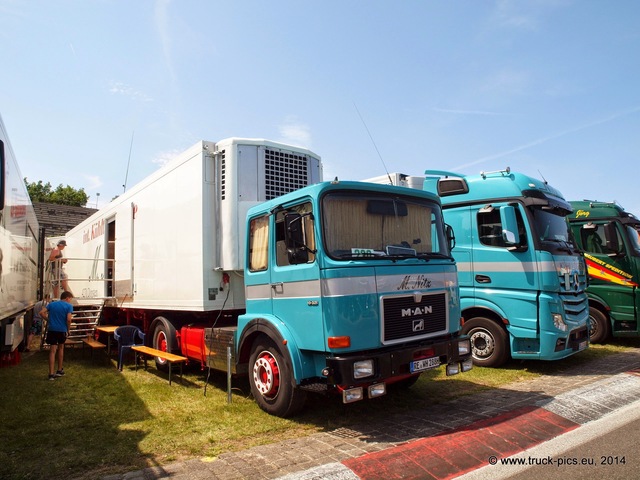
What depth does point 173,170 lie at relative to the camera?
7.73 metres

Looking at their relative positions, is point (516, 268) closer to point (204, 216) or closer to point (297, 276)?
point (297, 276)

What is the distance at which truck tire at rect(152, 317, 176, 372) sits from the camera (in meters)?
7.74

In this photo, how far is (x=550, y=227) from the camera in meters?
7.40

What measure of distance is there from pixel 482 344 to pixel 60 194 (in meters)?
49.3

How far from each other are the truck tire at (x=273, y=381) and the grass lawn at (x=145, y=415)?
0.16 m

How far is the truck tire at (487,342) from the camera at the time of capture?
7414 millimetres

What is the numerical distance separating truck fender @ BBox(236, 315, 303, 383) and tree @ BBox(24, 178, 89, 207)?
46319 millimetres

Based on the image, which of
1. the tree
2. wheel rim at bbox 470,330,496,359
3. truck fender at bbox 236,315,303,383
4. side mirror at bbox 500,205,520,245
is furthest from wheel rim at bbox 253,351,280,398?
the tree

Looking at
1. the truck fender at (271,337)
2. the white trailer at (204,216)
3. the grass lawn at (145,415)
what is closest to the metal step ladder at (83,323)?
the grass lawn at (145,415)

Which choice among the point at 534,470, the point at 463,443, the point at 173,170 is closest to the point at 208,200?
the point at 173,170

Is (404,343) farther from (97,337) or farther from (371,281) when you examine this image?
(97,337)

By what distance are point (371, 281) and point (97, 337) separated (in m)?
9.41

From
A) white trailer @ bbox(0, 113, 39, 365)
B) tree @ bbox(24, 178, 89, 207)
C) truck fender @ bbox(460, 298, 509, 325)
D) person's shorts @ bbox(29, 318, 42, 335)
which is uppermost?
tree @ bbox(24, 178, 89, 207)

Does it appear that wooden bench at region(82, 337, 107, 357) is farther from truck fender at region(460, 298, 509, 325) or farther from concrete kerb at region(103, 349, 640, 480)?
truck fender at region(460, 298, 509, 325)
